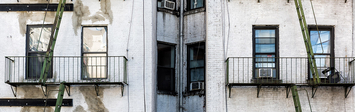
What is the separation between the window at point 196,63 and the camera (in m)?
19.0

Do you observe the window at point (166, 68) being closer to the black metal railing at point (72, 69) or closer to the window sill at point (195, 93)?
the window sill at point (195, 93)

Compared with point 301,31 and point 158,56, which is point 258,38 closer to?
point 301,31

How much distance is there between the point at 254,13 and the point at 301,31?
1682 millimetres

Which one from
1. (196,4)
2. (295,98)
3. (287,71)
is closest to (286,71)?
(287,71)

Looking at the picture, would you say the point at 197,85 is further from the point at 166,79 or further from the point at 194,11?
the point at 194,11

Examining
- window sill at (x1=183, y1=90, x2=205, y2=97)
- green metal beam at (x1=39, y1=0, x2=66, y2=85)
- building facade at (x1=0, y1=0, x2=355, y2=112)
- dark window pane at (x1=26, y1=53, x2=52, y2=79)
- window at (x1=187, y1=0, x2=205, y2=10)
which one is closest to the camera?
green metal beam at (x1=39, y1=0, x2=66, y2=85)

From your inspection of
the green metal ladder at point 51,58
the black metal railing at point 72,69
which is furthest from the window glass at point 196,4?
the green metal ladder at point 51,58

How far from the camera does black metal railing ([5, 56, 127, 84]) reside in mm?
17406

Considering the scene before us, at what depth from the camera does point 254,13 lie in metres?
17.7

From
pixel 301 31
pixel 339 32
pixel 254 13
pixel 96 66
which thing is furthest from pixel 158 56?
pixel 339 32

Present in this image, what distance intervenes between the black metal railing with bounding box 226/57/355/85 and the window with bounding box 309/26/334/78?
37 millimetres

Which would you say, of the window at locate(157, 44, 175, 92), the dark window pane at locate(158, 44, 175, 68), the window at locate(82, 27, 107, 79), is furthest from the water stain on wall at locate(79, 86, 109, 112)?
the dark window pane at locate(158, 44, 175, 68)

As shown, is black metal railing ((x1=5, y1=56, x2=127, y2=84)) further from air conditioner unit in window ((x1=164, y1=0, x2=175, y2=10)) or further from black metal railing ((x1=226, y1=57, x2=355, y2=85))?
black metal railing ((x1=226, y1=57, x2=355, y2=85))

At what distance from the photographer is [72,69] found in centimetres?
1750
